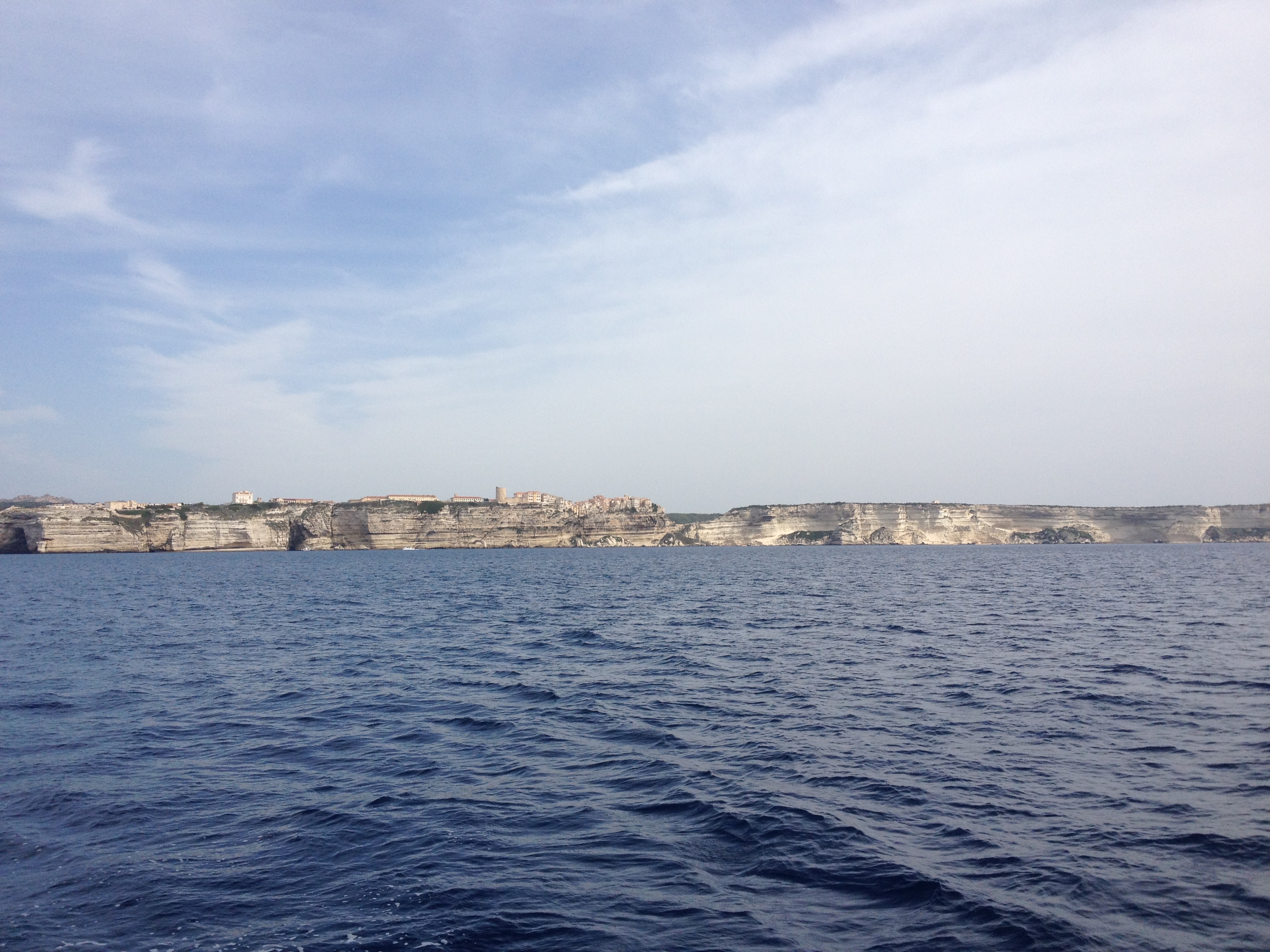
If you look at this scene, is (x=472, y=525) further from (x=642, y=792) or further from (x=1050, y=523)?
(x=642, y=792)

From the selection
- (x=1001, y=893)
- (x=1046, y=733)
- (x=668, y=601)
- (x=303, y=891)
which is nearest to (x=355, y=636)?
(x=668, y=601)

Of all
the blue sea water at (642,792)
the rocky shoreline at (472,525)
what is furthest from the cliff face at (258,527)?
the blue sea water at (642,792)

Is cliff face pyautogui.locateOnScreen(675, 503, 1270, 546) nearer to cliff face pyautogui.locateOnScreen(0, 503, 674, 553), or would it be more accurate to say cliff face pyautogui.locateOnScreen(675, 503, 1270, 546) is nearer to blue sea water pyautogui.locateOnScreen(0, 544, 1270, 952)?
cliff face pyautogui.locateOnScreen(0, 503, 674, 553)

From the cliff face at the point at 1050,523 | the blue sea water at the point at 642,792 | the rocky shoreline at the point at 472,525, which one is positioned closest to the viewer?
the blue sea water at the point at 642,792

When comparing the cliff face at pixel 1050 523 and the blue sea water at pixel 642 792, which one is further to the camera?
the cliff face at pixel 1050 523

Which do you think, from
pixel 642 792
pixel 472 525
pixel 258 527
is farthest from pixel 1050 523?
pixel 642 792

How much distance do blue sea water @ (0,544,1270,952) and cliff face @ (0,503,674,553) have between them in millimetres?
145595

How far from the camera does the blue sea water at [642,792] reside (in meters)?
9.27

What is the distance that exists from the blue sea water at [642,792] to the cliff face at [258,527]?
146m

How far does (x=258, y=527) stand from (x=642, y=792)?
17953 cm

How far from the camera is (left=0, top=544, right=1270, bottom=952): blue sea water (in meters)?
9.27

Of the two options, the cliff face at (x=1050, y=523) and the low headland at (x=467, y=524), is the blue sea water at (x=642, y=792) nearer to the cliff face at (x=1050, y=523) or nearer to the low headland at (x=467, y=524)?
the low headland at (x=467, y=524)

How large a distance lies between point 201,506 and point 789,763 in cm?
18511

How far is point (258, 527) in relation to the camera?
171125 mm
